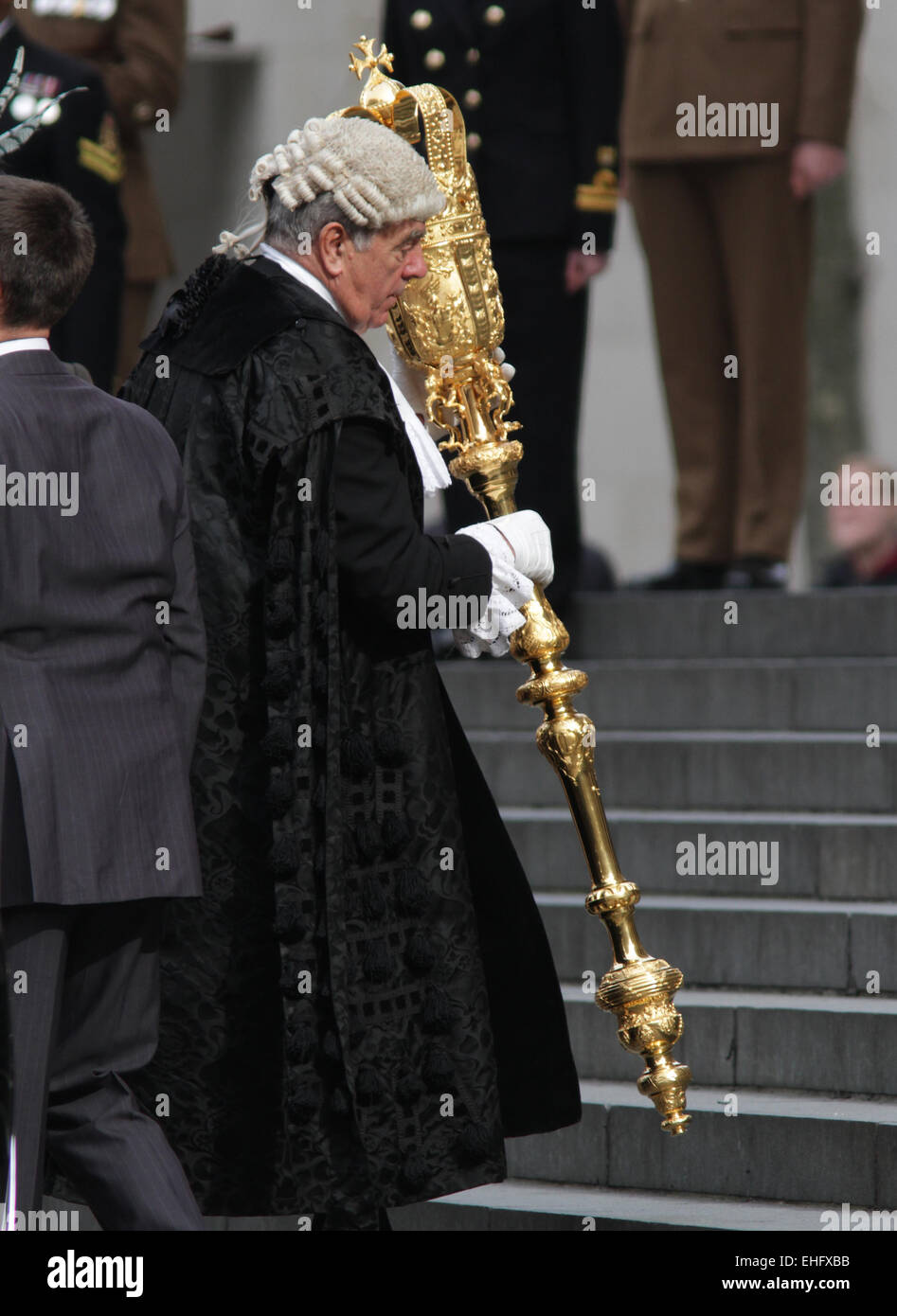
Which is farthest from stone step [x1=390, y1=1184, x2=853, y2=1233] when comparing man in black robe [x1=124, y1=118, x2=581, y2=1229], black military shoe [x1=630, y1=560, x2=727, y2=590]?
black military shoe [x1=630, y1=560, x2=727, y2=590]

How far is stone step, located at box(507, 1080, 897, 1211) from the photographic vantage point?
14.5 ft


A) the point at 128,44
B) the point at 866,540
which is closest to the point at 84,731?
the point at 128,44

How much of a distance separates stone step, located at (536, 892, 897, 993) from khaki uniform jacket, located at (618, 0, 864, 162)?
2.38 meters

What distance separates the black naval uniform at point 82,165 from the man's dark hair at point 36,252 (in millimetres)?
2509

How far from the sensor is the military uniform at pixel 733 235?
6.66m

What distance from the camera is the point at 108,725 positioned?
3.49 meters

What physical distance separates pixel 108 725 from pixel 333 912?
1.47 ft

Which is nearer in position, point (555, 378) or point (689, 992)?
point (689, 992)

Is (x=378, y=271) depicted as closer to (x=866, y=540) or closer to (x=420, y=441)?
(x=420, y=441)

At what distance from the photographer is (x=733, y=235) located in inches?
266
